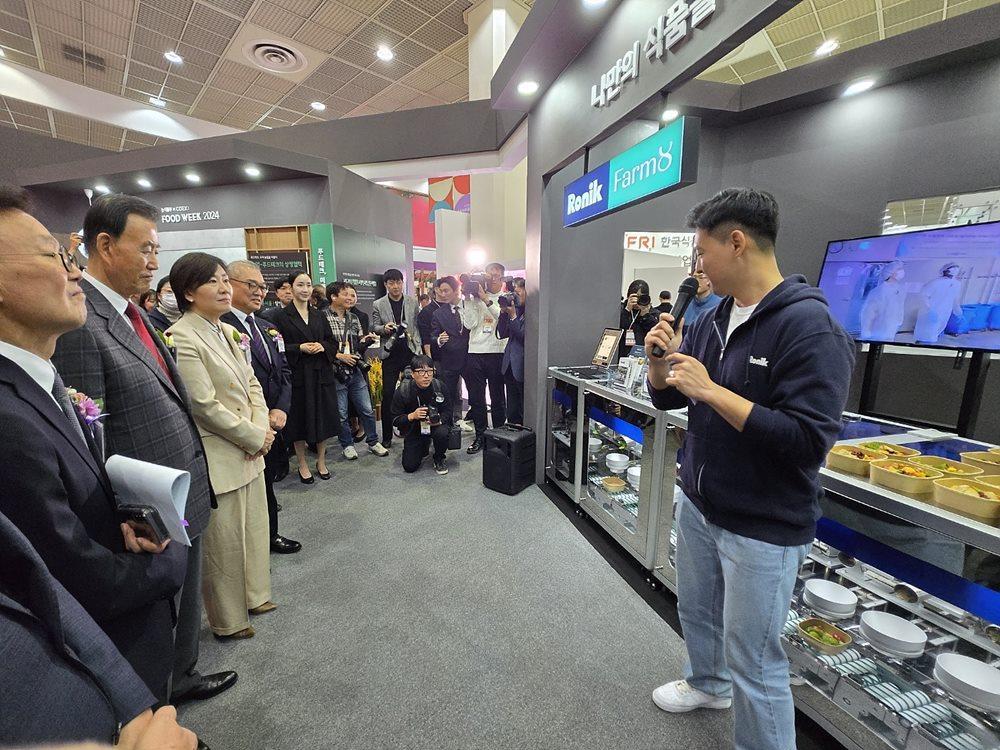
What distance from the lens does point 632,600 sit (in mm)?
2338

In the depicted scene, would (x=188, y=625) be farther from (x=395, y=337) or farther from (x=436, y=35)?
(x=436, y=35)

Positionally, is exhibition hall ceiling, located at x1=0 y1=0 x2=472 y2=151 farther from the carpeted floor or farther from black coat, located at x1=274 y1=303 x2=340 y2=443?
the carpeted floor

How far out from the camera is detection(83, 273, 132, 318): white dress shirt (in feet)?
4.61

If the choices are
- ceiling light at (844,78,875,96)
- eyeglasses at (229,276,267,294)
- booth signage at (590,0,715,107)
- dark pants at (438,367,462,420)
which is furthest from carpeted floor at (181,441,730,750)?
ceiling light at (844,78,875,96)

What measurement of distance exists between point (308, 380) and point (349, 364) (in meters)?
0.46

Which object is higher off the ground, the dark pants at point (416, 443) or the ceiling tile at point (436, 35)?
the ceiling tile at point (436, 35)

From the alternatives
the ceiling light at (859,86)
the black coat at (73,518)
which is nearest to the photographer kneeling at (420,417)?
the black coat at (73,518)

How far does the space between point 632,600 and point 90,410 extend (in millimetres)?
2542

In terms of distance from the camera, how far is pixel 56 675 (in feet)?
2.06

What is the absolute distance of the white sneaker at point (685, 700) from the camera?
1.67m

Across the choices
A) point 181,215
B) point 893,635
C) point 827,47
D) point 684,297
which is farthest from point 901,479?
point 181,215

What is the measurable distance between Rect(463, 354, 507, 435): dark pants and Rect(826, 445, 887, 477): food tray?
11.9ft

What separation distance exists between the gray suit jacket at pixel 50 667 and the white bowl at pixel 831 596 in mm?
2216

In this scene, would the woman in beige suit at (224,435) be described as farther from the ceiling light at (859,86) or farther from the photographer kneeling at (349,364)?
the ceiling light at (859,86)
